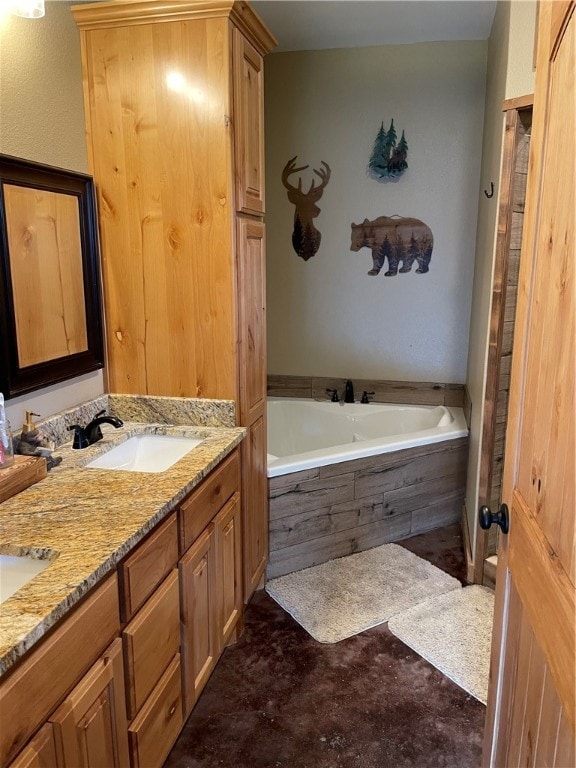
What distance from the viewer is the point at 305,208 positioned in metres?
3.65

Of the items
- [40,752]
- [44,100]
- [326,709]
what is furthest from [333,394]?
[40,752]

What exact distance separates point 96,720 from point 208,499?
0.73m

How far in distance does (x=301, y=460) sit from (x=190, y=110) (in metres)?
1.54

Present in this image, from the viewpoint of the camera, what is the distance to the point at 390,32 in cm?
318

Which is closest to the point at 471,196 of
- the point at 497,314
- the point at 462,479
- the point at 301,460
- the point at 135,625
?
the point at 497,314

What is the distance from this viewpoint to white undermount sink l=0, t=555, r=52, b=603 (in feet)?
4.31

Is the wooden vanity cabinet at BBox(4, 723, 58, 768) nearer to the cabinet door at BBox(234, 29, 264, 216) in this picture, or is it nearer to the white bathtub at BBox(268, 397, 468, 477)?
the cabinet door at BBox(234, 29, 264, 216)

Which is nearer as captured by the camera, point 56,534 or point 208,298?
point 56,534

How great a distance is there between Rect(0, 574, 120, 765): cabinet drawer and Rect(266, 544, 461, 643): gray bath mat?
130 centimetres

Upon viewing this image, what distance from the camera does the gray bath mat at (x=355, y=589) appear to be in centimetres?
Result: 245

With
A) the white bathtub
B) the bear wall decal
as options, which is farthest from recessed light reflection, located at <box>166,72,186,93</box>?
the white bathtub

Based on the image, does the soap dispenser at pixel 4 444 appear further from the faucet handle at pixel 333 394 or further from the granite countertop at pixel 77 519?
the faucet handle at pixel 333 394

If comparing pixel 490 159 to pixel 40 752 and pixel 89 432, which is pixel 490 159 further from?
pixel 40 752

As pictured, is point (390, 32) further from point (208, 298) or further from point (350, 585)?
point (350, 585)
